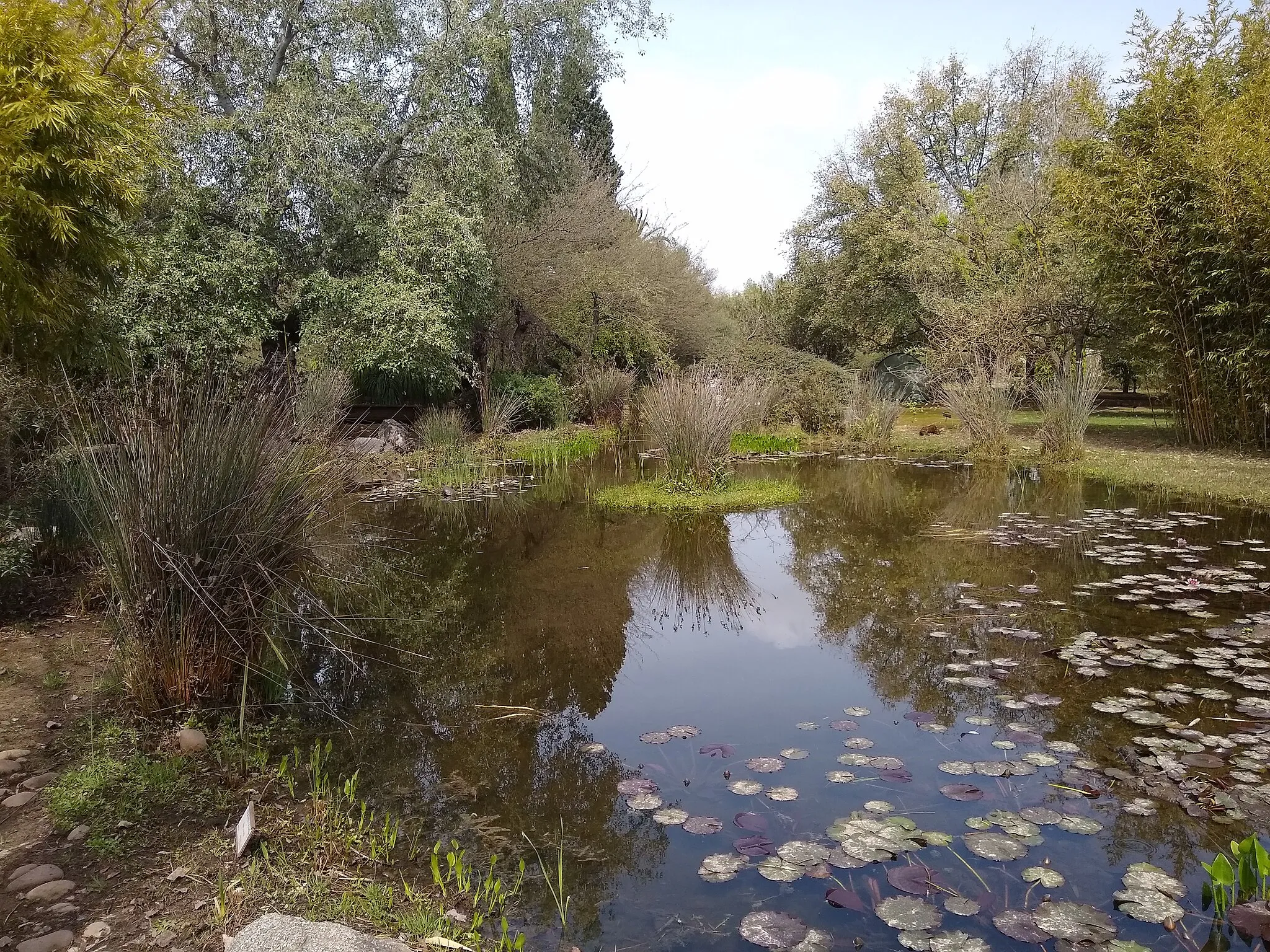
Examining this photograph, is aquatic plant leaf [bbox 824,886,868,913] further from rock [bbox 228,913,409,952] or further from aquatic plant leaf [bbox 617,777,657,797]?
rock [bbox 228,913,409,952]

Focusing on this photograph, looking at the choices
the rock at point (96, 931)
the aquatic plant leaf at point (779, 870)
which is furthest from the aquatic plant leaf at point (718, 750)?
the rock at point (96, 931)

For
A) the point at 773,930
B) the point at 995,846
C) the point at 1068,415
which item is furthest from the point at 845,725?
the point at 1068,415

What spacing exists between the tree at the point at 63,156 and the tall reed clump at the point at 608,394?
10258 millimetres

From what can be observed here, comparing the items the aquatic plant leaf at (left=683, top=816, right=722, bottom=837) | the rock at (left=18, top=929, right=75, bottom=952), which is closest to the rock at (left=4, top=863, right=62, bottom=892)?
the rock at (left=18, top=929, right=75, bottom=952)

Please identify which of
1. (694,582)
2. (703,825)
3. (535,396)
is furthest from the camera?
(535,396)

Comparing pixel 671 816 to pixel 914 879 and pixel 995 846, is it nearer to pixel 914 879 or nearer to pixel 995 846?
pixel 914 879

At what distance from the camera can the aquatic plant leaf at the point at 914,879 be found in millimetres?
2139

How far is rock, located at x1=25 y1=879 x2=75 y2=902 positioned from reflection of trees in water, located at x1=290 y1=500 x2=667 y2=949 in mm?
894

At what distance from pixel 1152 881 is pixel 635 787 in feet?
5.05

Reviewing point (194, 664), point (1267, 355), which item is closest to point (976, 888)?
point (194, 664)

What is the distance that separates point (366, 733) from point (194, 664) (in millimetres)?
717

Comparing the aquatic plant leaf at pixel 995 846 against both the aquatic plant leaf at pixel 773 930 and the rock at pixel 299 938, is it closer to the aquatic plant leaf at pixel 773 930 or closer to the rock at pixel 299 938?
the aquatic plant leaf at pixel 773 930

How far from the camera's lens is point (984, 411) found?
35.1 feet

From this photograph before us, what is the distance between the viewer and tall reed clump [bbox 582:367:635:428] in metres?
15.0
